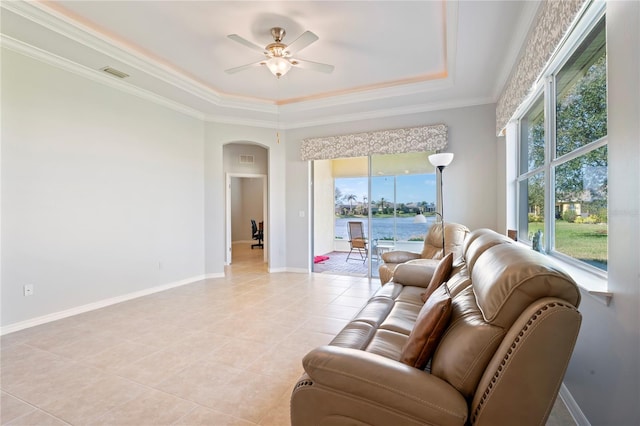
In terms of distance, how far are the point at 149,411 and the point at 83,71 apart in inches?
151

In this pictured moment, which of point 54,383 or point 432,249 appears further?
point 432,249

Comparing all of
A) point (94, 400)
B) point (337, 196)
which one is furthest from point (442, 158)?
point (94, 400)

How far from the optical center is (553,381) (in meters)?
0.96

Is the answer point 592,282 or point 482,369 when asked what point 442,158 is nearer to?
point 592,282

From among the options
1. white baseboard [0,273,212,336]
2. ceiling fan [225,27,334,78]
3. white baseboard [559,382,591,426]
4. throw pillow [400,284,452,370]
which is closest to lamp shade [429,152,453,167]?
ceiling fan [225,27,334,78]

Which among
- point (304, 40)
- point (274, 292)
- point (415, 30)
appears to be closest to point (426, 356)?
point (304, 40)

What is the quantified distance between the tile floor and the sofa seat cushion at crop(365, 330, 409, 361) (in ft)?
2.35

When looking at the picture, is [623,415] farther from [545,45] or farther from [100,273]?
[100,273]

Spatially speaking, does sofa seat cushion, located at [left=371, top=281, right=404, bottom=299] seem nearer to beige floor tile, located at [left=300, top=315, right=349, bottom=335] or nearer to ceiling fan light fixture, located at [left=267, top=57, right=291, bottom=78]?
beige floor tile, located at [left=300, top=315, right=349, bottom=335]

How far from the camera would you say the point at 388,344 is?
67.1 inches

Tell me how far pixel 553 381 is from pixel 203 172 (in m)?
5.44

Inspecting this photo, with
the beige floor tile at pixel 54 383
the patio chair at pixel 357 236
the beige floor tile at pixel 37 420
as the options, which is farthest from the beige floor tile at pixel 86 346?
the patio chair at pixel 357 236

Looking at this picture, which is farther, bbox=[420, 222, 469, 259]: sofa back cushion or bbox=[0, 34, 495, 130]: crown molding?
bbox=[420, 222, 469, 259]: sofa back cushion

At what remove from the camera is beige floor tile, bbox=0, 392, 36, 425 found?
6.00ft
